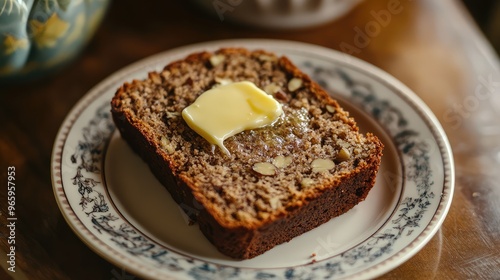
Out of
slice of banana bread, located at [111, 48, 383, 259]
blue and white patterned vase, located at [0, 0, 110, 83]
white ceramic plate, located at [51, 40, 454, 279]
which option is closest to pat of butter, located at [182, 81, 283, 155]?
slice of banana bread, located at [111, 48, 383, 259]

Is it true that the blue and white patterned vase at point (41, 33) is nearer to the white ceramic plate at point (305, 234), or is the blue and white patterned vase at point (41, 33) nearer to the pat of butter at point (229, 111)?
the white ceramic plate at point (305, 234)

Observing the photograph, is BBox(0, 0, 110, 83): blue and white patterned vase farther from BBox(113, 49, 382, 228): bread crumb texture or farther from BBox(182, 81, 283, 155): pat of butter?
BBox(182, 81, 283, 155): pat of butter

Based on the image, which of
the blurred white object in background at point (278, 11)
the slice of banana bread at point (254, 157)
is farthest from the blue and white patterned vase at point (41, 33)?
the blurred white object in background at point (278, 11)

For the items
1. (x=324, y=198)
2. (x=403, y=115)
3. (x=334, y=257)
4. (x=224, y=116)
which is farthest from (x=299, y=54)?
(x=334, y=257)

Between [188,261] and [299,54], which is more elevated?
[299,54]

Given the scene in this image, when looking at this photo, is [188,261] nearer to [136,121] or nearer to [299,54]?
[136,121]
